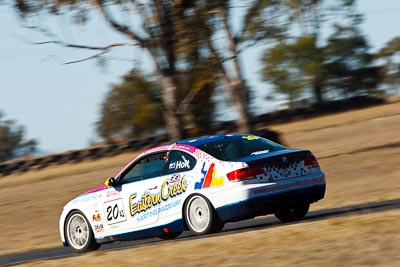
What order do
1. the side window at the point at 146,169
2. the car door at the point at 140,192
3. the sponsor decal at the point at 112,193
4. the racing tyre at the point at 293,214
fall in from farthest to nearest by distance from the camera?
the sponsor decal at the point at 112,193, the racing tyre at the point at 293,214, the side window at the point at 146,169, the car door at the point at 140,192

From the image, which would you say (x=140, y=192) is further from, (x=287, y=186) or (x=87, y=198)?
(x=287, y=186)

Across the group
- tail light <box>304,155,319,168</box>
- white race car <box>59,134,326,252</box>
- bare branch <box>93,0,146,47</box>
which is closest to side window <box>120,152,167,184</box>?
white race car <box>59,134,326,252</box>

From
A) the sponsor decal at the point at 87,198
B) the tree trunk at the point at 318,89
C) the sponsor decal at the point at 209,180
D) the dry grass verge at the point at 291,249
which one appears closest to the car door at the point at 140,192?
the sponsor decal at the point at 87,198

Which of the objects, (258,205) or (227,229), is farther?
(227,229)

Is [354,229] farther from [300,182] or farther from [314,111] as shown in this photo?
[314,111]

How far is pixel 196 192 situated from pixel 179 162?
2.23ft

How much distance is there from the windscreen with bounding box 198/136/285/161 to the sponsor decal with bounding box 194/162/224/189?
0.78 feet

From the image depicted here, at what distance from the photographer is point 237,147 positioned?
1341 cm

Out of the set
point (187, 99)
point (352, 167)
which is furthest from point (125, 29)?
point (352, 167)


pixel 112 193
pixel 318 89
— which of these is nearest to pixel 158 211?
pixel 112 193

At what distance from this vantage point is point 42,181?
116 feet

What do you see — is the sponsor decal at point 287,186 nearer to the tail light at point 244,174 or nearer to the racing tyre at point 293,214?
the tail light at point 244,174

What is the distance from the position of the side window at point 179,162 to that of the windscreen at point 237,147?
23 cm

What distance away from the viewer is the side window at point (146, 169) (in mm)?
13867
